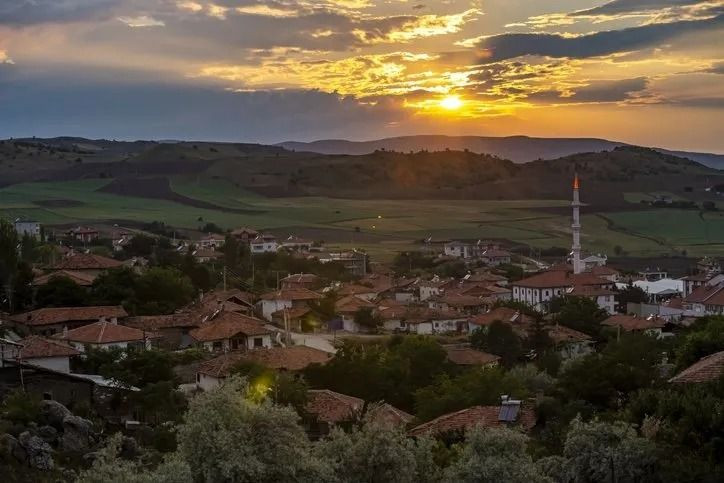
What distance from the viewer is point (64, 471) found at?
18.5m

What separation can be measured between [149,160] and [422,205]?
5332cm

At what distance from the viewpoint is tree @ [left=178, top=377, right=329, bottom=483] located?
13086mm

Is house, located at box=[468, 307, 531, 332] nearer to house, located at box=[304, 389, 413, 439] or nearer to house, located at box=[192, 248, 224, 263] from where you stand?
house, located at box=[304, 389, 413, 439]

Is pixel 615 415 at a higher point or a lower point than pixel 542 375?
higher

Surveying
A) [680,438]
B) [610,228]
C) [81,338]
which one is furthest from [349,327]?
[610,228]

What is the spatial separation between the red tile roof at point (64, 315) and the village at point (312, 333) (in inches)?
4.0

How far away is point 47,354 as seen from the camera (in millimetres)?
29766

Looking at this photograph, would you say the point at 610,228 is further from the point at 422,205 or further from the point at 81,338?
the point at 81,338

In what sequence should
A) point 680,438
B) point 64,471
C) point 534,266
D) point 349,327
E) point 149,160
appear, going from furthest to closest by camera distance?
point 149,160 < point 534,266 < point 349,327 < point 64,471 < point 680,438

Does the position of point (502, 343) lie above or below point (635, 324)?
above

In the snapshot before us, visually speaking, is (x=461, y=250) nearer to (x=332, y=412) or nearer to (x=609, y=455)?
(x=332, y=412)

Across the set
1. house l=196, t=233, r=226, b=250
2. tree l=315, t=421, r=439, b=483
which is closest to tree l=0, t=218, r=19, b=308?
tree l=315, t=421, r=439, b=483

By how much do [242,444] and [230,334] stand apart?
25435mm


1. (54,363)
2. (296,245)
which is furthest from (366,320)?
(296,245)
